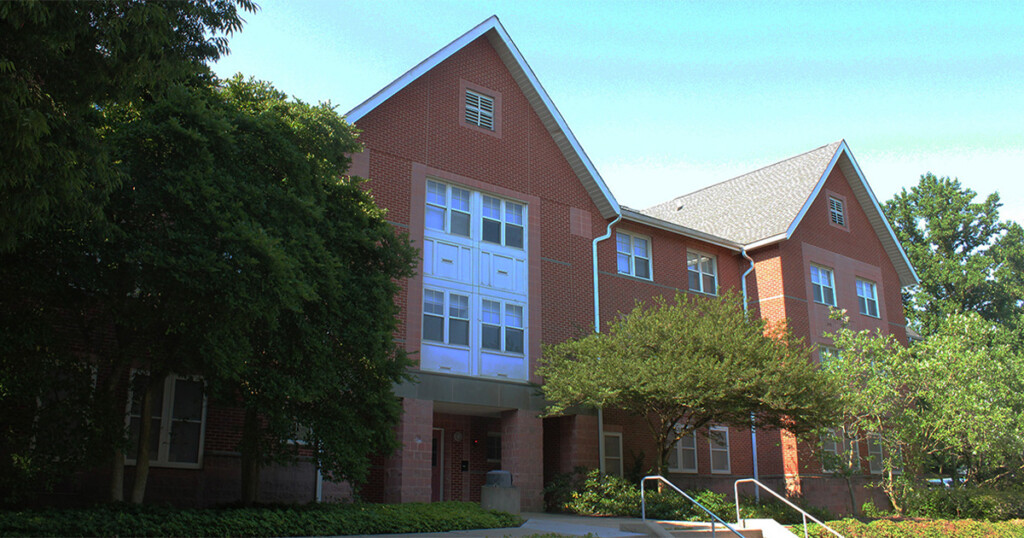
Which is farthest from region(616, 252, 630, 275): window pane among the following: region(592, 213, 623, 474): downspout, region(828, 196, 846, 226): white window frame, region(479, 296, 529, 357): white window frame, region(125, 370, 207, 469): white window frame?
region(125, 370, 207, 469): white window frame

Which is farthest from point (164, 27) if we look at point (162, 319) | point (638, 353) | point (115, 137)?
point (638, 353)

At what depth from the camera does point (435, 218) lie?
69.5 feet

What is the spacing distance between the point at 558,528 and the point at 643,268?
38.1ft

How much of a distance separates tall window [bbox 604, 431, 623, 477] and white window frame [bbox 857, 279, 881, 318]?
12.5 m

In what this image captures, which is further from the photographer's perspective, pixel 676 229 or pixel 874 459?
pixel 874 459

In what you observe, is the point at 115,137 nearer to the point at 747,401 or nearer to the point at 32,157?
the point at 32,157

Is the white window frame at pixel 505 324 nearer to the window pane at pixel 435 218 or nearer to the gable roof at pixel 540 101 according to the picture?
the window pane at pixel 435 218

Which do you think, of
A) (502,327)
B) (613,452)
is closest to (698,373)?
(502,327)

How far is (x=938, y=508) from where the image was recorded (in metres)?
24.3

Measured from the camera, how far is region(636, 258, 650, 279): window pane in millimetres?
25703

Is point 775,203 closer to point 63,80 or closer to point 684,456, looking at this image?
point 684,456

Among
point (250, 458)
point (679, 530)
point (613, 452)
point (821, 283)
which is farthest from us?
point (821, 283)

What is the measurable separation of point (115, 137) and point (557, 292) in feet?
42.1

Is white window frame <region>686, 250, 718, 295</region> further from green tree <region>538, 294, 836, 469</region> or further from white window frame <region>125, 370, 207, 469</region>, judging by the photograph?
white window frame <region>125, 370, 207, 469</region>
